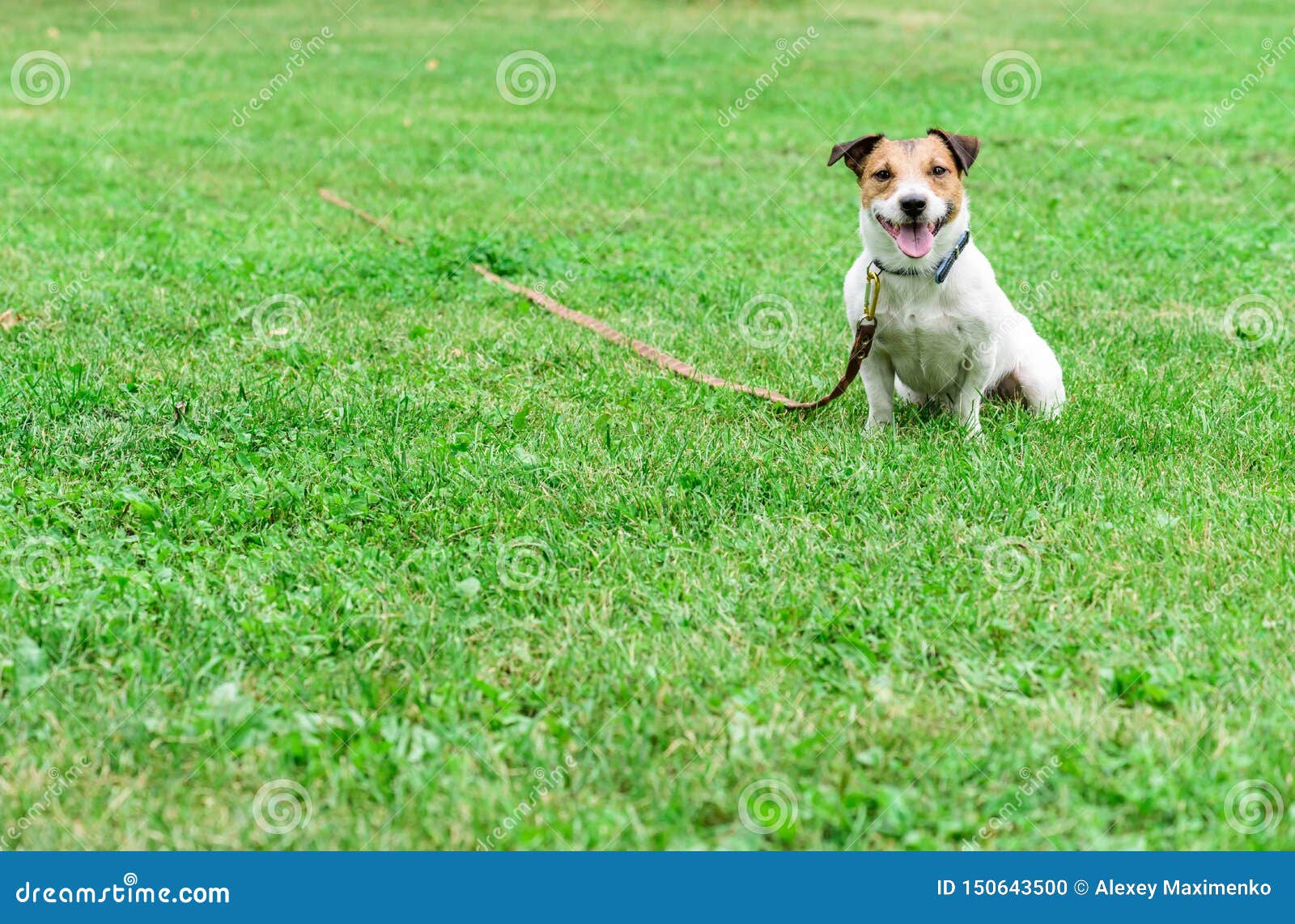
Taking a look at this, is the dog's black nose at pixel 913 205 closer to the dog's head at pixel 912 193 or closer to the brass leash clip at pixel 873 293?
the dog's head at pixel 912 193

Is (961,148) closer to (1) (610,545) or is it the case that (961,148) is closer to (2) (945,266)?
(2) (945,266)

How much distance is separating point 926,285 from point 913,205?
1.19 feet

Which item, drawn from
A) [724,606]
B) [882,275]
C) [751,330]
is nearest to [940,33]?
[751,330]

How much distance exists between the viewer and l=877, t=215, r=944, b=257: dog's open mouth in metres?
4.56

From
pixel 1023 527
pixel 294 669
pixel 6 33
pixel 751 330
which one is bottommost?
pixel 294 669

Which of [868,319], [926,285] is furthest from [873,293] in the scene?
[926,285]

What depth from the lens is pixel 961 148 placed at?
15.6ft

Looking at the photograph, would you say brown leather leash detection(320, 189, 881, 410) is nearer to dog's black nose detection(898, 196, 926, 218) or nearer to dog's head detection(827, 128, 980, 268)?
dog's head detection(827, 128, 980, 268)

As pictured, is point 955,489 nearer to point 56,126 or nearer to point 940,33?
point 56,126

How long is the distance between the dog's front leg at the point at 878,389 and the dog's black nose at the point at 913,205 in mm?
642

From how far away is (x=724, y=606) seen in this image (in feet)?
11.5

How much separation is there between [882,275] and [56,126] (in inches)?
432

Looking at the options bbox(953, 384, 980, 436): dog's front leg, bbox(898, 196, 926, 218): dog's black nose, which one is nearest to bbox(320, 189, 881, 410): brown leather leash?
bbox(898, 196, 926, 218): dog's black nose

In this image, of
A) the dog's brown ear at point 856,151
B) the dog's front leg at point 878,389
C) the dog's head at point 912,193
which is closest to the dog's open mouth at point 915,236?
the dog's head at point 912,193
